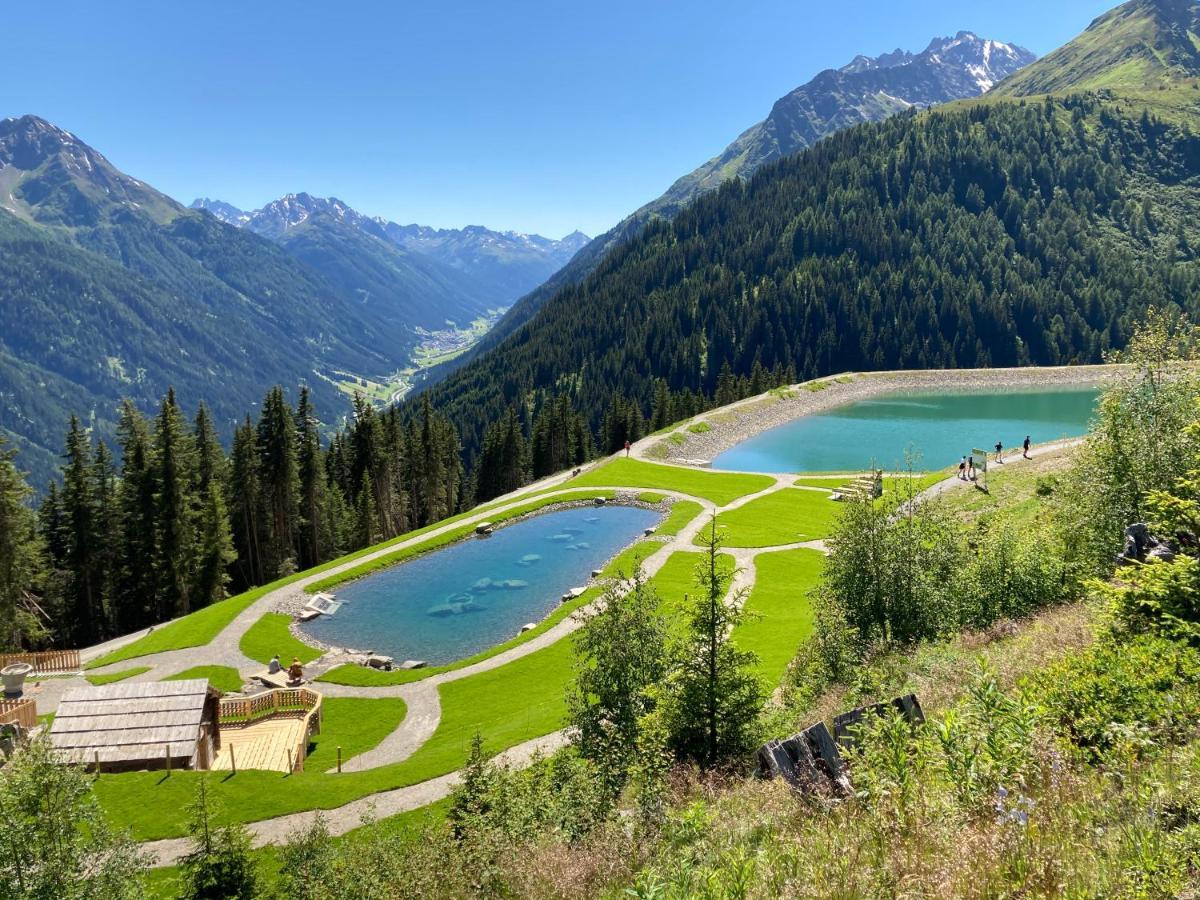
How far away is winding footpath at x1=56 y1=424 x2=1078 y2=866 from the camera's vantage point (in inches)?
876

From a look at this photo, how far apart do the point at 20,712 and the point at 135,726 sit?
8.68 m

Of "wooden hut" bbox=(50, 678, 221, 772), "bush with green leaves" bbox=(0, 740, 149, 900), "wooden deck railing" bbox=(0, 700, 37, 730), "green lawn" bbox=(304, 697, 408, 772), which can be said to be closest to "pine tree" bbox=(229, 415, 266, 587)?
"wooden deck railing" bbox=(0, 700, 37, 730)

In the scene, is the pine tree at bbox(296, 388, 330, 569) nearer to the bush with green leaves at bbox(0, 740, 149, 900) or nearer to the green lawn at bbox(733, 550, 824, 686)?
the green lawn at bbox(733, 550, 824, 686)

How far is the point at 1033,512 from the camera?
40.4 metres

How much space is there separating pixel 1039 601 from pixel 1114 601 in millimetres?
11182

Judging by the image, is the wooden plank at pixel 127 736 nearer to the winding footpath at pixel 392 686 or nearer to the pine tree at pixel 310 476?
the winding footpath at pixel 392 686

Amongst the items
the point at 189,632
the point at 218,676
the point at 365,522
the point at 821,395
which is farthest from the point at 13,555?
the point at 821,395

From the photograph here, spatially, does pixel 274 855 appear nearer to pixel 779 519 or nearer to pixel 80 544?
pixel 779 519

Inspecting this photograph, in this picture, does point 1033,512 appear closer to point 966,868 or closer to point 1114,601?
point 1114,601

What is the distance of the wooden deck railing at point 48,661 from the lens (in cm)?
3669

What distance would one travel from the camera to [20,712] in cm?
2888

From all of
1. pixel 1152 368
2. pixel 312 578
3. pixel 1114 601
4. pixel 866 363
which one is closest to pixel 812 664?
pixel 1114 601

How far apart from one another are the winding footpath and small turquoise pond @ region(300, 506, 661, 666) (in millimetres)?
3592

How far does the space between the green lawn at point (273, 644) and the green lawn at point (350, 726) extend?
255 inches
